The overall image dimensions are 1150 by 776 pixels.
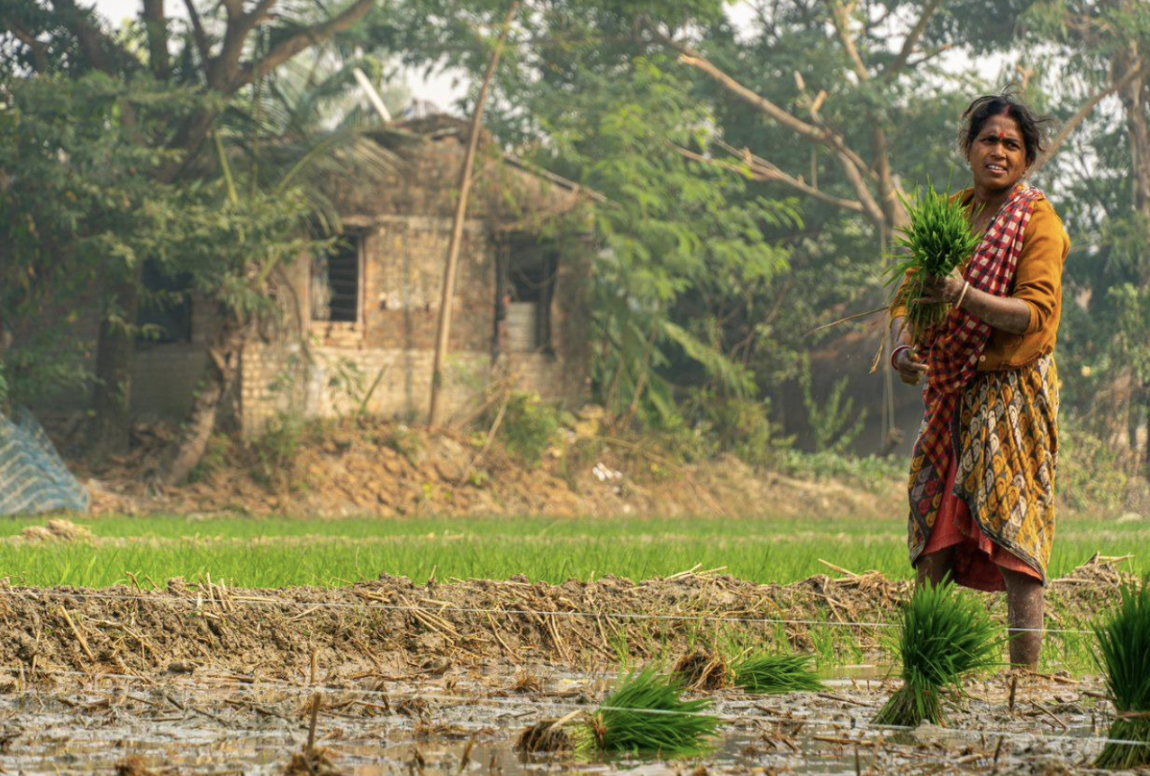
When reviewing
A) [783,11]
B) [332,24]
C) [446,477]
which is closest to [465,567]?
[446,477]

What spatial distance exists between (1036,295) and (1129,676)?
124cm

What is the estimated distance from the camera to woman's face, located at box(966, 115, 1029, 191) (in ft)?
14.6

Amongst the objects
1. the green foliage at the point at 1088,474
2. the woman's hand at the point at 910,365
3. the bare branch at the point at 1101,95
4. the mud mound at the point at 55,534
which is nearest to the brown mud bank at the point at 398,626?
the woman's hand at the point at 910,365

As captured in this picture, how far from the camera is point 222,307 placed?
1783 centimetres

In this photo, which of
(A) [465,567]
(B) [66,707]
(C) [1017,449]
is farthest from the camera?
(A) [465,567]

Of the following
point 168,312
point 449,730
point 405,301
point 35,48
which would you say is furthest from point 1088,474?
point 449,730

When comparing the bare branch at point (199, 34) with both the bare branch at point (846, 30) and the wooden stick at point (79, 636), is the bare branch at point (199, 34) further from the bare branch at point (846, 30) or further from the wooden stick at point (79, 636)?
the wooden stick at point (79, 636)

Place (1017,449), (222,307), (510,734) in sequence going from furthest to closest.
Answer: (222,307) → (1017,449) → (510,734)

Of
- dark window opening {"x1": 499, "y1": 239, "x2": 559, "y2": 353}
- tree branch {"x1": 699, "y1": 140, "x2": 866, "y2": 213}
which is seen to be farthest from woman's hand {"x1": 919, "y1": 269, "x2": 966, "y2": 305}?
tree branch {"x1": 699, "y1": 140, "x2": 866, "y2": 213}

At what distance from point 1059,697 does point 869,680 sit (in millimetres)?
700

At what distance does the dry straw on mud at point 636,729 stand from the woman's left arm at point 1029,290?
1.31 m

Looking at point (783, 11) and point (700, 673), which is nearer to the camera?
point (700, 673)

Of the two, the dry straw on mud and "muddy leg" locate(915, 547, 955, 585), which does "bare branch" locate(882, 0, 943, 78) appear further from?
the dry straw on mud

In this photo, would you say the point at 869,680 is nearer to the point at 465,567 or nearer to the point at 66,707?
the point at 66,707
